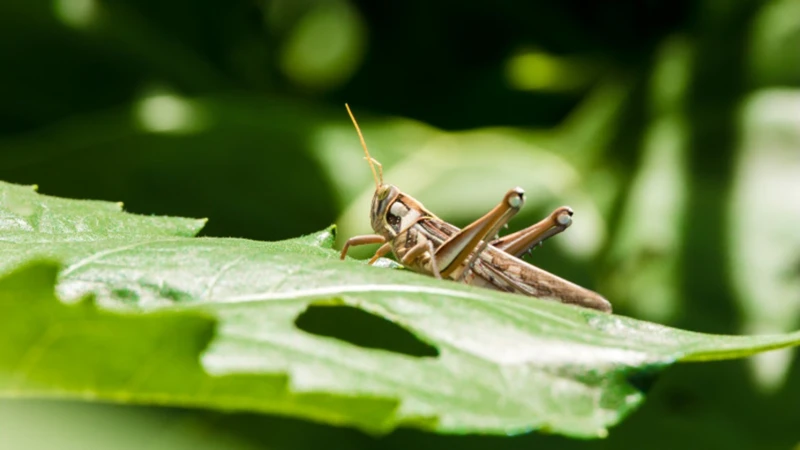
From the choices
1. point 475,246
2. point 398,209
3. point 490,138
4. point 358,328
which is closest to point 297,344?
point 475,246

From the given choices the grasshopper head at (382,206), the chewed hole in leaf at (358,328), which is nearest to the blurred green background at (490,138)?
the chewed hole in leaf at (358,328)

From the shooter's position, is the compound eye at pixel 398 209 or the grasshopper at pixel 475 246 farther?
the compound eye at pixel 398 209

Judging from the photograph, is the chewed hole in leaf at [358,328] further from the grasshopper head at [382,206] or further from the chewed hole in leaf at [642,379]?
the chewed hole in leaf at [642,379]

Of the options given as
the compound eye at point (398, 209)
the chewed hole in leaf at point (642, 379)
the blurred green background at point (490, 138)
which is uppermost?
the blurred green background at point (490, 138)

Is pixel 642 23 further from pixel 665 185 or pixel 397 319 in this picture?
pixel 397 319

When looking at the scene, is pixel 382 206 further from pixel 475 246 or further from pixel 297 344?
pixel 297 344

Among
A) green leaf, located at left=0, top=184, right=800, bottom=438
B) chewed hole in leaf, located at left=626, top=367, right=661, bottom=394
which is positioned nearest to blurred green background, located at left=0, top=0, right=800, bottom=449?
green leaf, located at left=0, top=184, right=800, bottom=438
